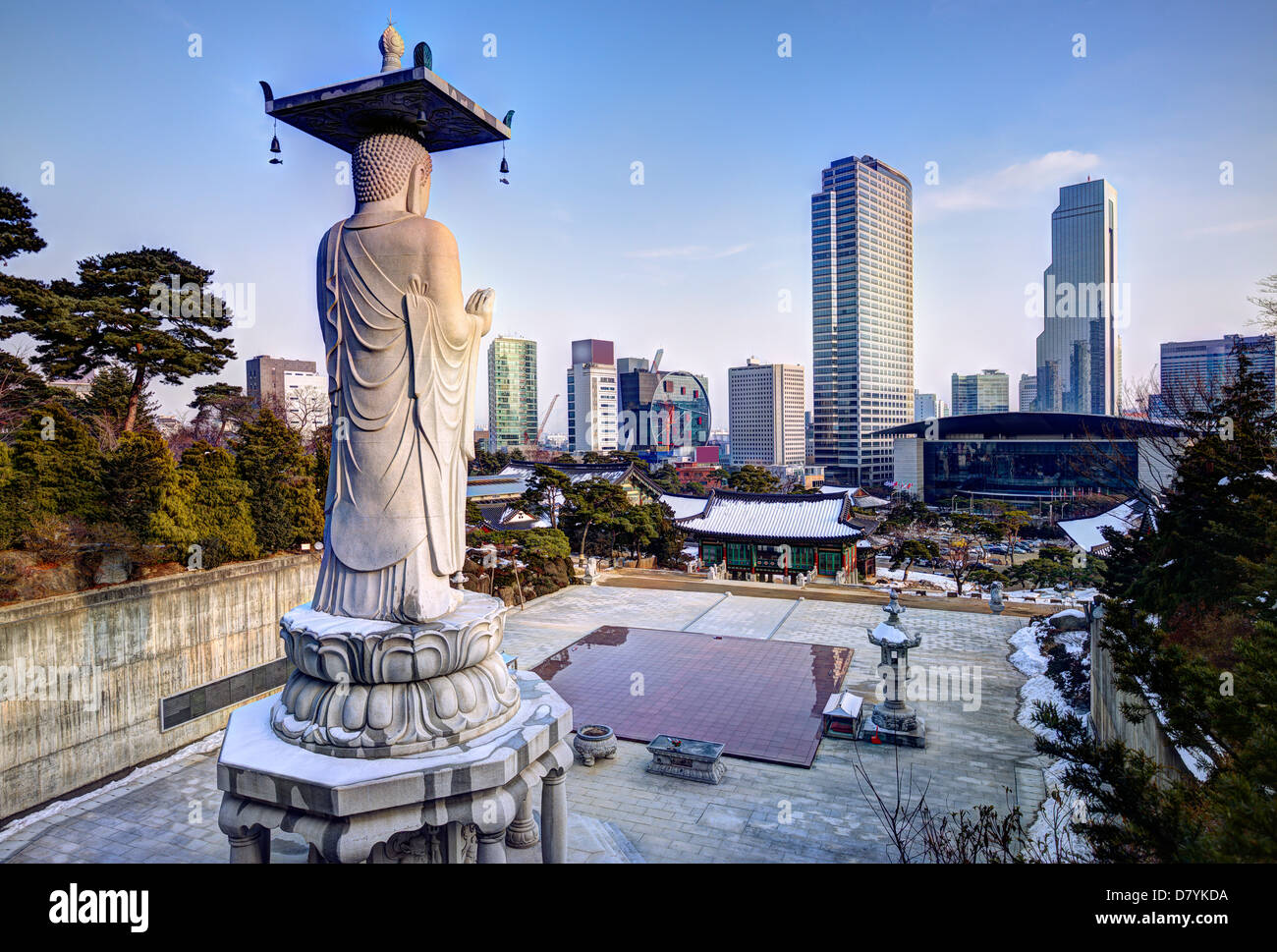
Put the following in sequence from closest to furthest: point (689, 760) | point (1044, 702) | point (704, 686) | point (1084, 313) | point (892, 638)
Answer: point (1044, 702)
point (689, 760)
point (892, 638)
point (704, 686)
point (1084, 313)

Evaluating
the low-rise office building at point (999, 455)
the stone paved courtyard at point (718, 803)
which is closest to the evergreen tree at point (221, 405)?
the stone paved courtyard at point (718, 803)

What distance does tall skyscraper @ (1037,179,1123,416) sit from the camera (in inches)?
3952

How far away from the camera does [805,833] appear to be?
10.0 metres

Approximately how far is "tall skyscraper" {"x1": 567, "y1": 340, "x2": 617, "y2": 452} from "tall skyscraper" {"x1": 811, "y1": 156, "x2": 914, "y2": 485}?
46689 mm

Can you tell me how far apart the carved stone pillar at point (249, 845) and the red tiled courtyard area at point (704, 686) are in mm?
8199

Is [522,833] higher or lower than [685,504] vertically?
lower

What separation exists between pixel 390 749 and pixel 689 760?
704cm

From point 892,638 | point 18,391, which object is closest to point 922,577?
point 892,638

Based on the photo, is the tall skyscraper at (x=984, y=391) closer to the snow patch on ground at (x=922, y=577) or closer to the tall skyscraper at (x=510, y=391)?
the tall skyscraper at (x=510, y=391)

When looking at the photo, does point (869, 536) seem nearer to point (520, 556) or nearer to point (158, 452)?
point (520, 556)

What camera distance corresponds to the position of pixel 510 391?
421ft

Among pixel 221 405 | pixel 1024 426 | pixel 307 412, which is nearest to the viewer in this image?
pixel 221 405

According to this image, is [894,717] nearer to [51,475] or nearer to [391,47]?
[391,47]

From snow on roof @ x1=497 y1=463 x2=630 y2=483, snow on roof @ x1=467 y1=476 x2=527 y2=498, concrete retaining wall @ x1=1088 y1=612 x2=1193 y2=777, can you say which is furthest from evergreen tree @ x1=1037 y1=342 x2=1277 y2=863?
snow on roof @ x1=467 y1=476 x2=527 y2=498
